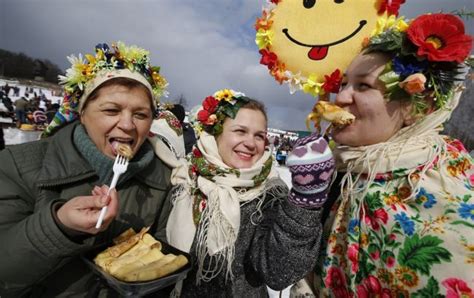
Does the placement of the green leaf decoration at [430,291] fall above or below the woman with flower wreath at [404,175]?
below

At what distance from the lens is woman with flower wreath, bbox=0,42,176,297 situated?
1.26m

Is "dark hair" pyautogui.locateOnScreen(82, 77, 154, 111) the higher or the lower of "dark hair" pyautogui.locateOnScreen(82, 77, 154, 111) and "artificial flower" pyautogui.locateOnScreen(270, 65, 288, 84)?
the lower

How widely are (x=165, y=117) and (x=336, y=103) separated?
3.41 m

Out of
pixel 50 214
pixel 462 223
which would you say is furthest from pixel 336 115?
pixel 50 214

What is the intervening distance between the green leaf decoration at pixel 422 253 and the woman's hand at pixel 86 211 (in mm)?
1200

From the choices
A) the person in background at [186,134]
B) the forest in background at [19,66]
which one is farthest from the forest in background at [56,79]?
the person in background at [186,134]

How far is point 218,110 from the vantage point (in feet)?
7.47

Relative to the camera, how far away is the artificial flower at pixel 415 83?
1146mm

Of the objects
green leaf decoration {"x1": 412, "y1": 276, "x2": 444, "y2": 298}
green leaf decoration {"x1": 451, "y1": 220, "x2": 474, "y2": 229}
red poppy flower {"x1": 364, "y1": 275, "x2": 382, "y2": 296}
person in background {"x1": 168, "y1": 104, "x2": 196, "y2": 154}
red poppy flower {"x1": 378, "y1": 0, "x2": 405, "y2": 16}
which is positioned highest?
red poppy flower {"x1": 378, "y1": 0, "x2": 405, "y2": 16}

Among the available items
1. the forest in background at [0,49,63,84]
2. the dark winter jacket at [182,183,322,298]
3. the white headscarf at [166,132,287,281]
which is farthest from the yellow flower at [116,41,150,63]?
the forest in background at [0,49,63,84]

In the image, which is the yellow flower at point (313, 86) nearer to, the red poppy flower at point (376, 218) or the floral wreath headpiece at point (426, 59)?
the floral wreath headpiece at point (426, 59)

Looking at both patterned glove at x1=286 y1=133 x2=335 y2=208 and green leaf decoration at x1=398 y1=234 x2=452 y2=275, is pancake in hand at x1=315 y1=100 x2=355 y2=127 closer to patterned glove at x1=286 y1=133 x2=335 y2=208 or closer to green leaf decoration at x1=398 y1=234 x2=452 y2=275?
patterned glove at x1=286 y1=133 x2=335 y2=208

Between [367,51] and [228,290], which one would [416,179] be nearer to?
[367,51]

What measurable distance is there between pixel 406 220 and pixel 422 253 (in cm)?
12
